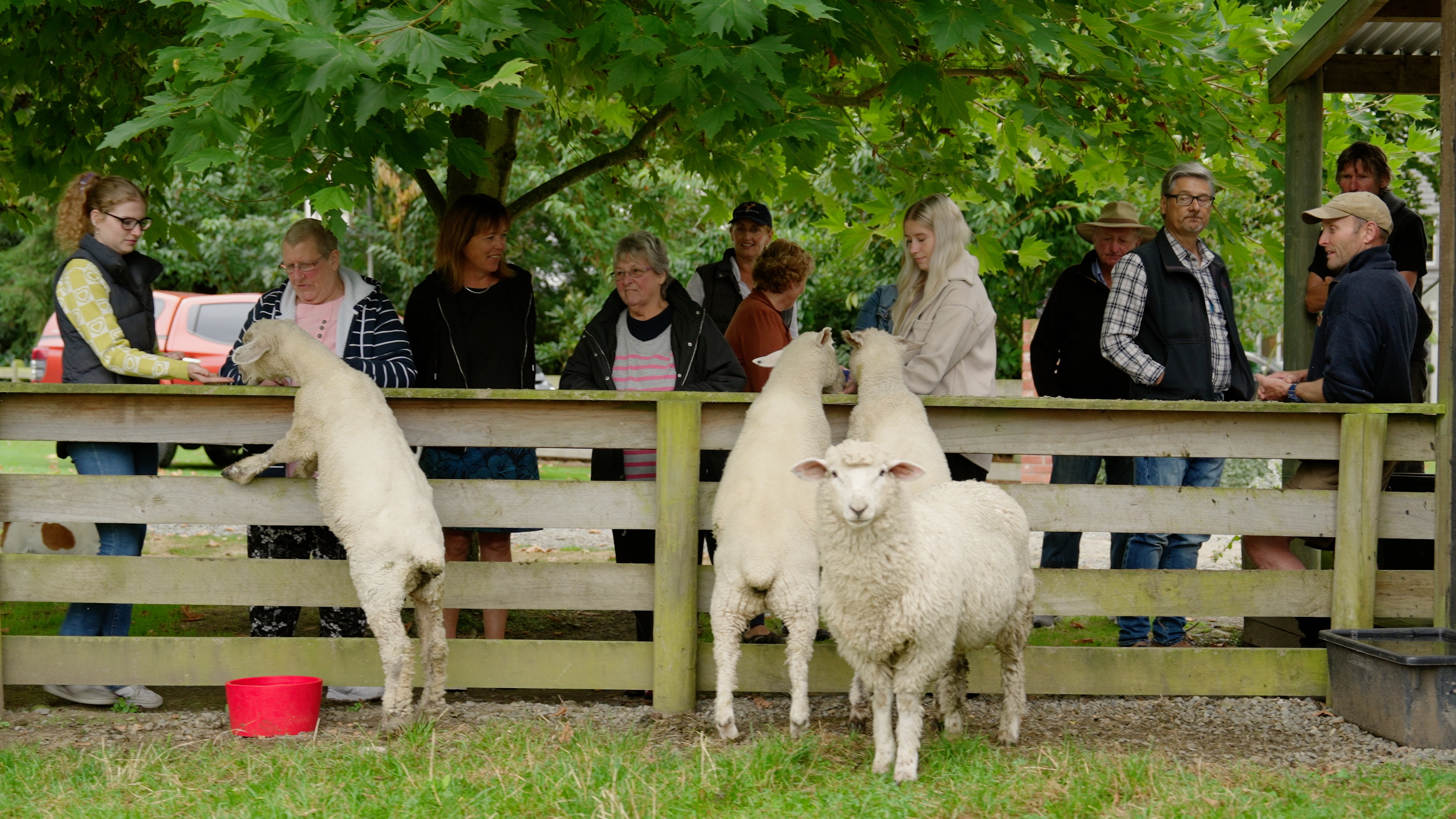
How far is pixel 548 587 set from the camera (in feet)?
16.0

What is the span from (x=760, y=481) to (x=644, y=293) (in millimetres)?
1400

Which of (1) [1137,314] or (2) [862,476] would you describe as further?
(1) [1137,314]

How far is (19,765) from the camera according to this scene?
3.99 metres

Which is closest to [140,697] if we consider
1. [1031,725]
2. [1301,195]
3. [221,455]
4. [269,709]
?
[269,709]

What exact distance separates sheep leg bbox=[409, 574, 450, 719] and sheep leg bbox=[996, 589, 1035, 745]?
6.71 ft

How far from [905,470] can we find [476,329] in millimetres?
2557

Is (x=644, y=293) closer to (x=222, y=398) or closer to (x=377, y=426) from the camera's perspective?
(x=377, y=426)

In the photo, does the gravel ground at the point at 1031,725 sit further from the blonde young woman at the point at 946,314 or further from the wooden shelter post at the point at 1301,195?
the wooden shelter post at the point at 1301,195

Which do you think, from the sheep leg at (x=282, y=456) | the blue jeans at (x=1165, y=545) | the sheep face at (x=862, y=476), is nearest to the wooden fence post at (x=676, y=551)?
the sheep face at (x=862, y=476)

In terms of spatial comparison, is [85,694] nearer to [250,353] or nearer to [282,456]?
[282,456]

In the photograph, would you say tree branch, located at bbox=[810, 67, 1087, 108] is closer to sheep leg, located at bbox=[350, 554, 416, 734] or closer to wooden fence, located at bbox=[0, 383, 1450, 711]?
wooden fence, located at bbox=[0, 383, 1450, 711]

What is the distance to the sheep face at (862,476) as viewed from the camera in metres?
3.58

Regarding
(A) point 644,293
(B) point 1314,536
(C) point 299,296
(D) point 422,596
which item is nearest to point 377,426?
(D) point 422,596

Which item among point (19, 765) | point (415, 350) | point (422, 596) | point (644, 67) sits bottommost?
point (19, 765)
